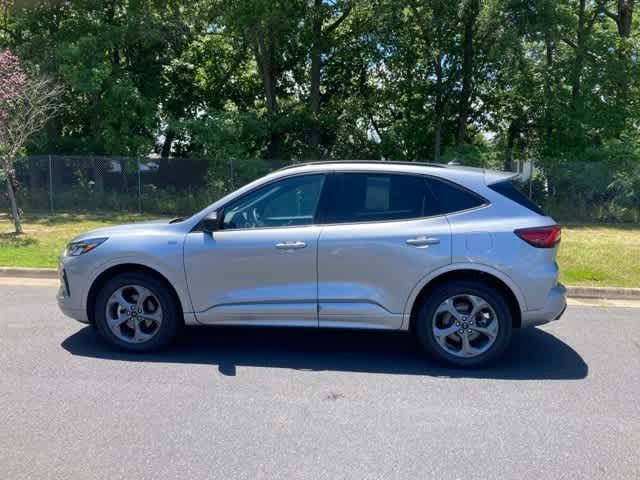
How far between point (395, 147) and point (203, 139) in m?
7.07

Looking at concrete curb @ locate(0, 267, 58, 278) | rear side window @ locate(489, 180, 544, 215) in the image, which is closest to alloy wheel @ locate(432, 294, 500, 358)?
rear side window @ locate(489, 180, 544, 215)

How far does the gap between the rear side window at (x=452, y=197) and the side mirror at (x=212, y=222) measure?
192 cm

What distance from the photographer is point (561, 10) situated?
18188 millimetres

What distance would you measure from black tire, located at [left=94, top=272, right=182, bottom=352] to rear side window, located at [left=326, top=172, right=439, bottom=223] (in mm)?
1647

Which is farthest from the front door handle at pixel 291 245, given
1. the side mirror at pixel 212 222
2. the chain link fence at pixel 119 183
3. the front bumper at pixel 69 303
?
the chain link fence at pixel 119 183

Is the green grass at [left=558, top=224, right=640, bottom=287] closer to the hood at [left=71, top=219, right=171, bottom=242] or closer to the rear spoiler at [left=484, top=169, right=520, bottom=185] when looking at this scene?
the rear spoiler at [left=484, top=169, right=520, bottom=185]

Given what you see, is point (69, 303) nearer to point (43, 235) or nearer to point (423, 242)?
point (423, 242)

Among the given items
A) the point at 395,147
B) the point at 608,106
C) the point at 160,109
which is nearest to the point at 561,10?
the point at 608,106

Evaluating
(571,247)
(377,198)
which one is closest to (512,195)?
(377,198)

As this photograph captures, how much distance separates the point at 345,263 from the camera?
504cm

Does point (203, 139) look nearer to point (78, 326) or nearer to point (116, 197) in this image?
point (116, 197)

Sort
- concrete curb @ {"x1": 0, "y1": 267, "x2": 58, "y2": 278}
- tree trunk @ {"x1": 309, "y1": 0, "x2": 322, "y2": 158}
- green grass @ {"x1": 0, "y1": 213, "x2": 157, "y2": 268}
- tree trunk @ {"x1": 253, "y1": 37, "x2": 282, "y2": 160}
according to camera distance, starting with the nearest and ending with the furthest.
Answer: concrete curb @ {"x1": 0, "y1": 267, "x2": 58, "y2": 278} → green grass @ {"x1": 0, "y1": 213, "x2": 157, "y2": 268} → tree trunk @ {"x1": 309, "y1": 0, "x2": 322, "y2": 158} → tree trunk @ {"x1": 253, "y1": 37, "x2": 282, "y2": 160}

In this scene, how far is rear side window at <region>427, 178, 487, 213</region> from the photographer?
5129 mm

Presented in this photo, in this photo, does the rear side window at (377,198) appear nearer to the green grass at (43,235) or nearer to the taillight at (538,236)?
the taillight at (538,236)
